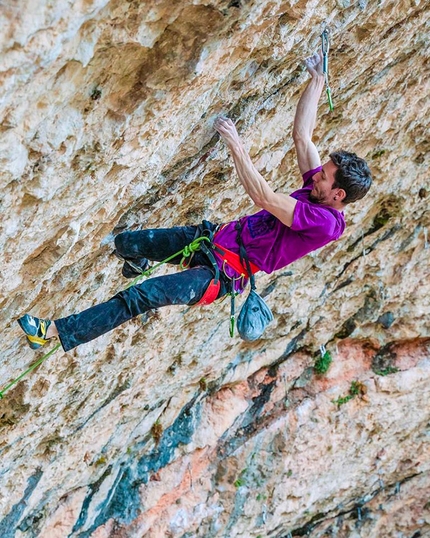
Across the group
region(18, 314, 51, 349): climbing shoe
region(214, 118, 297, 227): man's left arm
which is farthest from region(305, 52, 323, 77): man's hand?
region(18, 314, 51, 349): climbing shoe

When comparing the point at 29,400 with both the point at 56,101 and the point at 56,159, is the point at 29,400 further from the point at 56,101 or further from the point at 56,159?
the point at 56,101

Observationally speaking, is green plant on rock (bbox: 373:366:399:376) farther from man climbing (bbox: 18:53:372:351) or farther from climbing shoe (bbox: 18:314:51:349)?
climbing shoe (bbox: 18:314:51:349)

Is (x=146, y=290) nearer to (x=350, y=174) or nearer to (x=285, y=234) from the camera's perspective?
(x=285, y=234)

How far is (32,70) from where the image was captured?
8.84 feet

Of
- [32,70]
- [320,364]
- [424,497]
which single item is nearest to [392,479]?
[424,497]

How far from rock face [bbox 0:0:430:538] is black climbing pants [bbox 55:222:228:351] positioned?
0.29m

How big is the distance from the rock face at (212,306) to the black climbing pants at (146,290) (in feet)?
0.96

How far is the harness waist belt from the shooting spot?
429 centimetres

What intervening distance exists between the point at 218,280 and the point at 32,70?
195 cm

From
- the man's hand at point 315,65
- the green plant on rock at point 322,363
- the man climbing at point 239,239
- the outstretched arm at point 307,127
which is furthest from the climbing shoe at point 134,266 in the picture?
the green plant on rock at point 322,363

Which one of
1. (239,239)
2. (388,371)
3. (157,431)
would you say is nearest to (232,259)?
(239,239)

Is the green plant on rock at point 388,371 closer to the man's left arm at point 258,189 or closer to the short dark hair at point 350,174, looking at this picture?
the short dark hair at point 350,174

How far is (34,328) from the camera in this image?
12.0 feet

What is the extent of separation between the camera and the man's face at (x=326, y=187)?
157 inches
